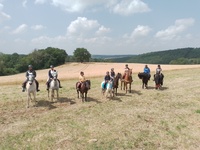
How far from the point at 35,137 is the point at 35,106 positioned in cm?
589

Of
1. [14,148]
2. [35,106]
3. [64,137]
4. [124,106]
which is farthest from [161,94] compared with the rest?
[14,148]

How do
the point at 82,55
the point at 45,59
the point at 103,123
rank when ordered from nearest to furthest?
the point at 103,123, the point at 45,59, the point at 82,55

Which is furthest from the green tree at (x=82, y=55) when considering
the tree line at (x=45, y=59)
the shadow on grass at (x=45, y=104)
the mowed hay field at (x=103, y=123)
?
the shadow on grass at (x=45, y=104)

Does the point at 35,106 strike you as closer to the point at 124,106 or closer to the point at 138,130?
the point at 124,106

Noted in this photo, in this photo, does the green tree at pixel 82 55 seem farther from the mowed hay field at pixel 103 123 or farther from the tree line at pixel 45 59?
the mowed hay field at pixel 103 123

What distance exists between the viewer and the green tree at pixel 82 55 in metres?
94.6

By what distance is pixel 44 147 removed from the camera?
10.1 metres

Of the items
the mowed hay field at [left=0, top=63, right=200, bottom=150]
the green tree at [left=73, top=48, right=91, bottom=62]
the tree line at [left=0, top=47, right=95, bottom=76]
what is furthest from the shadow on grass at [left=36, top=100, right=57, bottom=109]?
the green tree at [left=73, top=48, right=91, bottom=62]

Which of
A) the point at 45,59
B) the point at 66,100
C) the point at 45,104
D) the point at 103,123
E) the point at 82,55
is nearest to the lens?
the point at 103,123

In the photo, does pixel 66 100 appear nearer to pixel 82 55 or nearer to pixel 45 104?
pixel 45 104

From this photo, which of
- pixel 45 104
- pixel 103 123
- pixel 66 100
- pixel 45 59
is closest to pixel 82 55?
pixel 45 59

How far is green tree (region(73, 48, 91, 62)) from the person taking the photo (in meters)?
94.6

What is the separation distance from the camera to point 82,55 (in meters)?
94.9

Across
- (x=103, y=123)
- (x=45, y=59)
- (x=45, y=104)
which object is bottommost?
(x=103, y=123)
